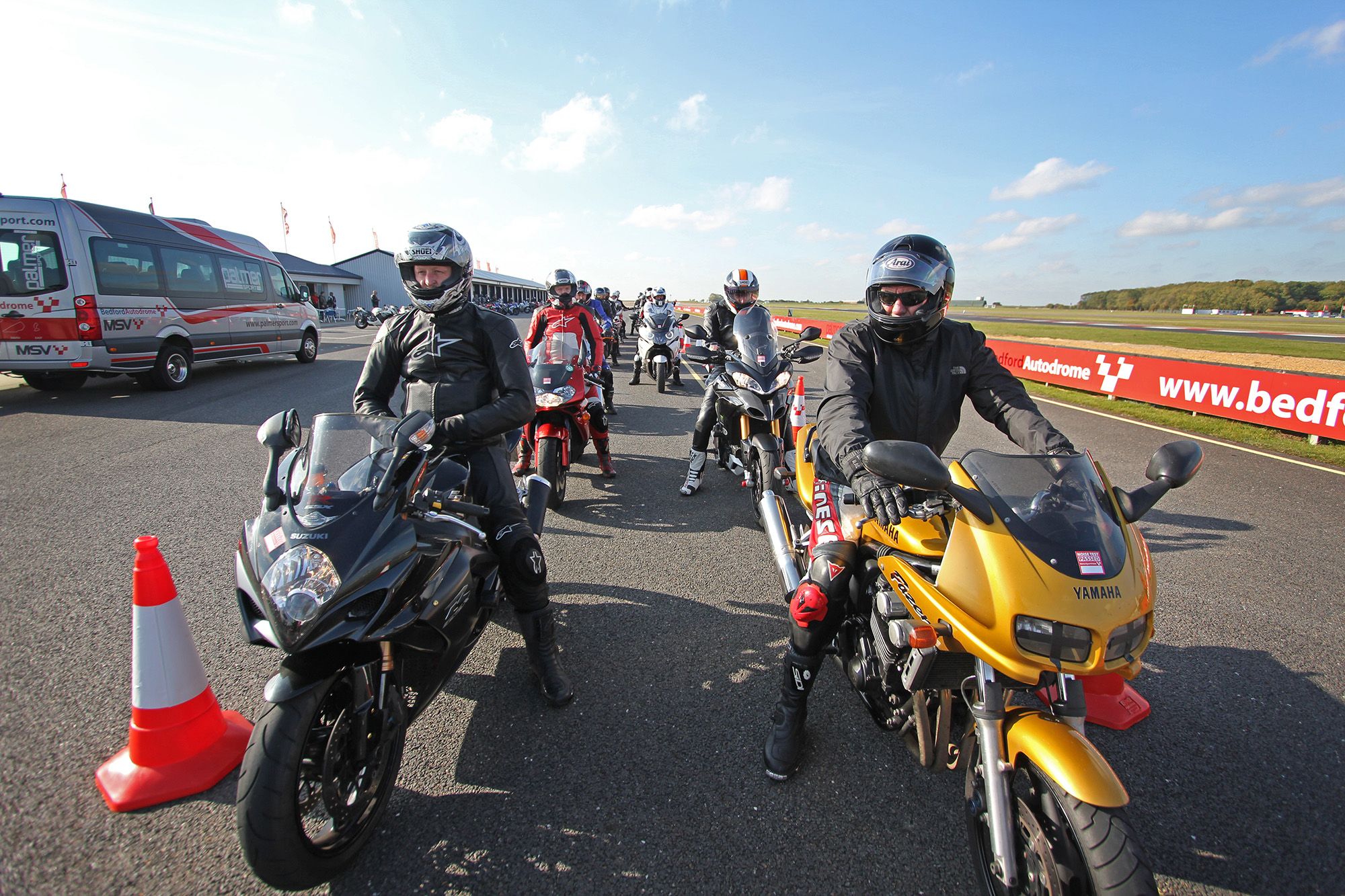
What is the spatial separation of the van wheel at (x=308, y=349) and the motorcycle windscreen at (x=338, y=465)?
53.9 ft

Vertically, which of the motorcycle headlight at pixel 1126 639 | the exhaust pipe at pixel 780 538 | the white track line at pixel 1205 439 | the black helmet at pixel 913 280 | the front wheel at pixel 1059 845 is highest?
the black helmet at pixel 913 280

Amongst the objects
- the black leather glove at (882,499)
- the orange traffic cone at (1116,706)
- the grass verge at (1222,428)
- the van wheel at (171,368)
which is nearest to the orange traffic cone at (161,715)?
the black leather glove at (882,499)

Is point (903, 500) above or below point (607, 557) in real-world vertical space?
above

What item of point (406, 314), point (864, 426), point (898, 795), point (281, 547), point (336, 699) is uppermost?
point (406, 314)

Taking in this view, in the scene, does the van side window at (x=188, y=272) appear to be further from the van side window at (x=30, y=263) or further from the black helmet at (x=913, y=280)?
the black helmet at (x=913, y=280)

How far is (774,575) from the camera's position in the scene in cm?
448

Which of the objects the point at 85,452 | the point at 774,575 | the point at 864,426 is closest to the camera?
the point at 864,426

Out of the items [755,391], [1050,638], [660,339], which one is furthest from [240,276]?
[1050,638]

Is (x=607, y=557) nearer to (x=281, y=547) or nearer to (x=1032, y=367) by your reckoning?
(x=281, y=547)

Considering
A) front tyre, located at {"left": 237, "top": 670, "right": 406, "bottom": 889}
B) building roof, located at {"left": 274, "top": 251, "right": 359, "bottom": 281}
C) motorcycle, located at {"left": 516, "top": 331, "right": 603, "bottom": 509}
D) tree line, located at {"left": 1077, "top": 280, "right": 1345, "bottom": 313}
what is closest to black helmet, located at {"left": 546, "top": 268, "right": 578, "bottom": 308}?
motorcycle, located at {"left": 516, "top": 331, "right": 603, "bottom": 509}

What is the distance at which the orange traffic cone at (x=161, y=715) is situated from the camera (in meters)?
2.36

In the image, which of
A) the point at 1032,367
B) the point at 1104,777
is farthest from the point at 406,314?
the point at 1032,367

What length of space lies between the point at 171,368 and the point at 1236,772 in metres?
15.3

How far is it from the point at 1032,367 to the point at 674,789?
17.4 metres
